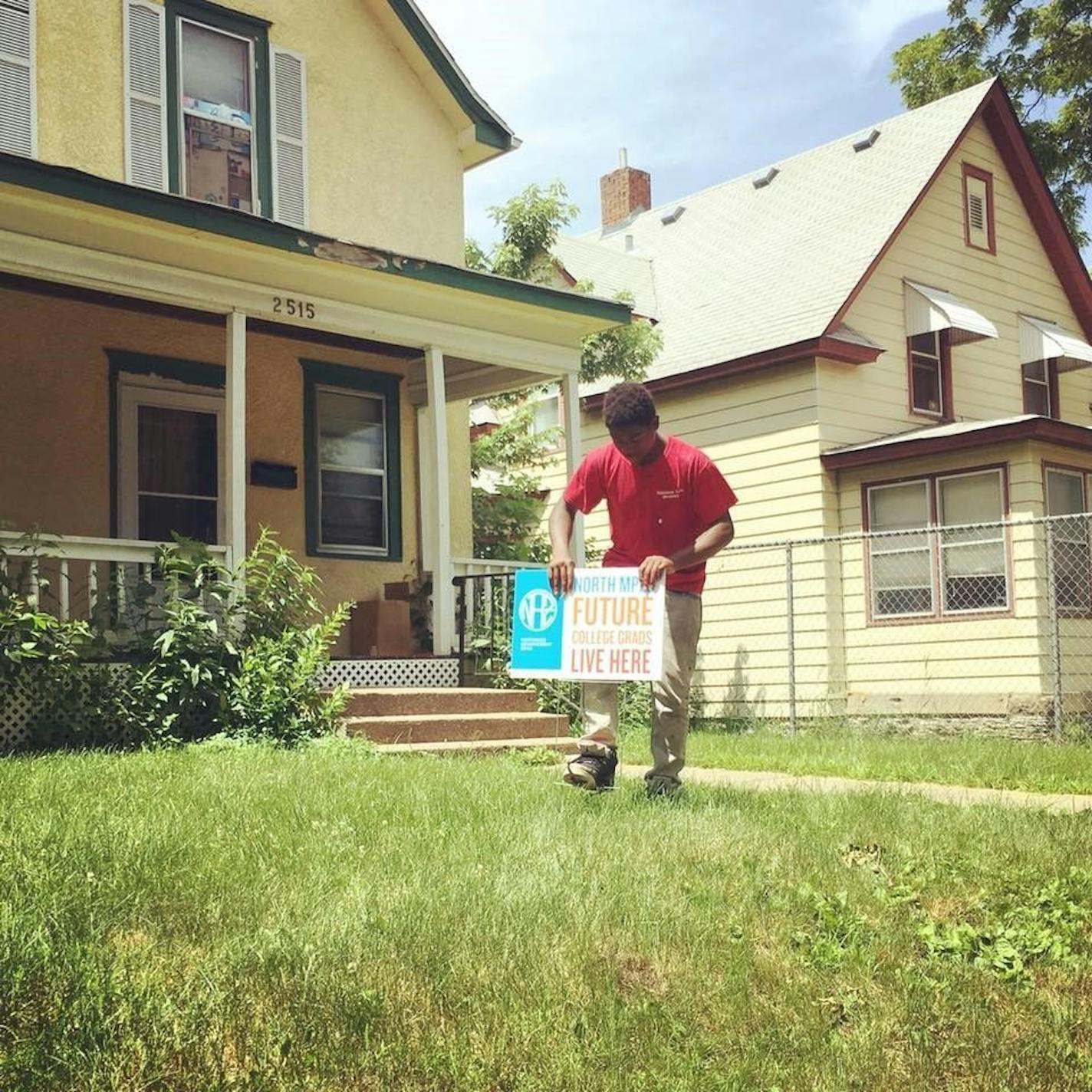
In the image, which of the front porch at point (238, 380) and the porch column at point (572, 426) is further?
the porch column at point (572, 426)

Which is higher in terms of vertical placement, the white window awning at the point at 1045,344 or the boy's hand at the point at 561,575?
the white window awning at the point at 1045,344

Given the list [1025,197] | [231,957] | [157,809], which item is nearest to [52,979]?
[231,957]

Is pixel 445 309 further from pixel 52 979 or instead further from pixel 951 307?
pixel 52 979

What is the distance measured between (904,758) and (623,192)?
1923 centimetres

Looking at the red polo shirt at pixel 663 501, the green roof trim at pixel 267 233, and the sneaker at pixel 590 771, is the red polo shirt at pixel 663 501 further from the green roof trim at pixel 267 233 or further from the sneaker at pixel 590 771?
the green roof trim at pixel 267 233

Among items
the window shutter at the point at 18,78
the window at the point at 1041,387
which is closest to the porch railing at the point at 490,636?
the window shutter at the point at 18,78

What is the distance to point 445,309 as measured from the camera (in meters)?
12.2

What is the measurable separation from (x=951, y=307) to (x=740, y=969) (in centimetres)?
1505

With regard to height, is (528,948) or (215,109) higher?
(215,109)

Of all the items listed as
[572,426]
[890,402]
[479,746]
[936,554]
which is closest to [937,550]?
[936,554]

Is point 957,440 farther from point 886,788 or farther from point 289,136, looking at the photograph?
point 886,788

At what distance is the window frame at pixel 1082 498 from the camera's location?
1522 centimetres

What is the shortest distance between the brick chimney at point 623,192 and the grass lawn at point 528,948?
22474 mm

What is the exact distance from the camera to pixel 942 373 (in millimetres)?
18062
